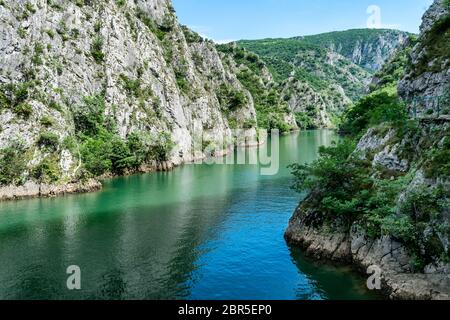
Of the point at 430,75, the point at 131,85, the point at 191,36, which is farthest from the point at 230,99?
the point at 430,75

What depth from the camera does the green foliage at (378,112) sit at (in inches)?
1523

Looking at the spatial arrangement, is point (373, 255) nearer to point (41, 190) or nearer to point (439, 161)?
point (439, 161)

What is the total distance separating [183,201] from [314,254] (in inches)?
1012

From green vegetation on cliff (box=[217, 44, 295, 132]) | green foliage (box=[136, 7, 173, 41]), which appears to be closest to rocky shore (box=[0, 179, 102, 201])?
green foliage (box=[136, 7, 173, 41])

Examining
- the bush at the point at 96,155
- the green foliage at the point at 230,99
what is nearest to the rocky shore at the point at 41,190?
the bush at the point at 96,155

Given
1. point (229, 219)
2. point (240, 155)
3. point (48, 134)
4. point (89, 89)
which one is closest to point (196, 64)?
point (240, 155)

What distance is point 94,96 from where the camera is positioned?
275 feet

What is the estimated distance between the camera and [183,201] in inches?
2242

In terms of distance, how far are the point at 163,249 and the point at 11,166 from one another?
110 ft

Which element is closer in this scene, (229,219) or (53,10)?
(229,219)

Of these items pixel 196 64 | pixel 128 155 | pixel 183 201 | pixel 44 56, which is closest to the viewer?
pixel 183 201
